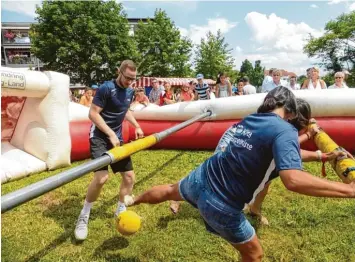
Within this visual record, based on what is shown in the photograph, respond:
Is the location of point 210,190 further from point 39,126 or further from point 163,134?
point 39,126

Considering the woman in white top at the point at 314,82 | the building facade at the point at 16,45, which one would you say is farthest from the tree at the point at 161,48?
the woman in white top at the point at 314,82

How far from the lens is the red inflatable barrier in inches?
234

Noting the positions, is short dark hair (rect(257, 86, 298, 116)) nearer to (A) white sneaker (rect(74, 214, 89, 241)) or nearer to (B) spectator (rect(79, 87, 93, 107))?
(A) white sneaker (rect(74, 214, 89, 241))

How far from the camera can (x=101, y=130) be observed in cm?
349

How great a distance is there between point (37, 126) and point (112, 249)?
359 centimetres

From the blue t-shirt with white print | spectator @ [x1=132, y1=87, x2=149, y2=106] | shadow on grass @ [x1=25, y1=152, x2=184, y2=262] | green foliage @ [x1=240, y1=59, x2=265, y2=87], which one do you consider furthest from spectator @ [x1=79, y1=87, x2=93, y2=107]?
green foliage @ [x1=240, y1=59, x2=265, y2=87]

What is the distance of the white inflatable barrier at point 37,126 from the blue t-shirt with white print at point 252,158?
4.43 m

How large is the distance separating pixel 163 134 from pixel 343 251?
6.63 ft

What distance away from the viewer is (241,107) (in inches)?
258

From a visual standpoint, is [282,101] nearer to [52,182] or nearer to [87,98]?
[52,182]

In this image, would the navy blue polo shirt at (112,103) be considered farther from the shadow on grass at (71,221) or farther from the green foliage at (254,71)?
the green foliage at (254,71)

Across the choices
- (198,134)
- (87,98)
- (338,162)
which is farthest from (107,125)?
(87,98)

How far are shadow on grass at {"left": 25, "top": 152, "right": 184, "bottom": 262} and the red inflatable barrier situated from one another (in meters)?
1.94

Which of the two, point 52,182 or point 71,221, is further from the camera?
point 71,221
